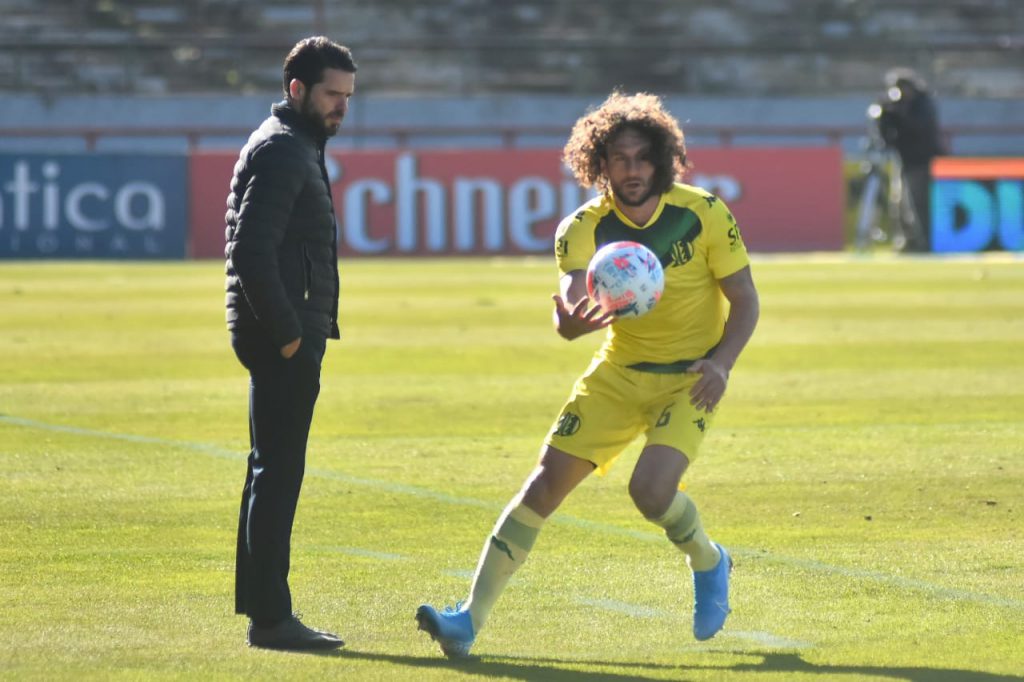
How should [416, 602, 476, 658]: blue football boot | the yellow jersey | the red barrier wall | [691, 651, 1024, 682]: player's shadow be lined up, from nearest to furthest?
1. [691, 651, 1024, 682]: player's shadow
2. [416, 602, 476, 658]: blue football boot
3. the yellow jersey
4. the red barrier wall

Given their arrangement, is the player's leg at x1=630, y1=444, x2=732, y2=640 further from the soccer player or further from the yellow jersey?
the yellow jersey

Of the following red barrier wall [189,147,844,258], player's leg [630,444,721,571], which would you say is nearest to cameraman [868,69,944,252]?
red barrier wall [189,147,844,258]

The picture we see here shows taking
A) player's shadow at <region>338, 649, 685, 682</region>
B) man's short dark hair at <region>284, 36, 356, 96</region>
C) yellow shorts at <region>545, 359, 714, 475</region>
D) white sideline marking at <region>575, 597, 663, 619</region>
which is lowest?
white sideline marking at <region>575, 597, 663, 619</region>

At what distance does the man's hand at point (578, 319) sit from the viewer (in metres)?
6.29

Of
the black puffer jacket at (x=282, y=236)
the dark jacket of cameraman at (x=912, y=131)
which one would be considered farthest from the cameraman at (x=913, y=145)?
the black puffer jacket at (x=282, y=236)

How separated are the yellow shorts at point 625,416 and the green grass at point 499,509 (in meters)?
0.65

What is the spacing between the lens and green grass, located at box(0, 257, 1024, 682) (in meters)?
6.32

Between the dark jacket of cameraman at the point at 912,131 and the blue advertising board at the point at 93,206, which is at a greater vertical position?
the dark jacket of cameraman at the point at 912,131

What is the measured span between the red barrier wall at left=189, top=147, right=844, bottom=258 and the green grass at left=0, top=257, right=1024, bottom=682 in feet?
39.1

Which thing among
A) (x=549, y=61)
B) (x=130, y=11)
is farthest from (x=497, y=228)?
(x=130, y=11)

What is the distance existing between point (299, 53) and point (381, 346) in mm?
10868

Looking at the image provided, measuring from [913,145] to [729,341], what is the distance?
25.4 meters

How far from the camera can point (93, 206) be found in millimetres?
29906

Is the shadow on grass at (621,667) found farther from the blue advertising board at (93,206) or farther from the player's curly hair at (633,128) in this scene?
the blue advertising board at (93,206)
